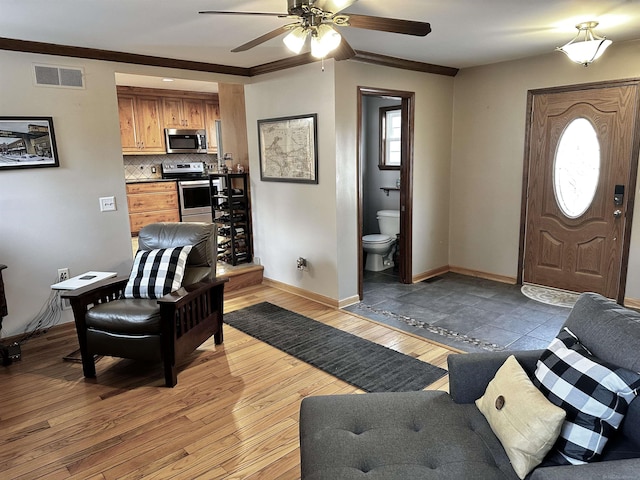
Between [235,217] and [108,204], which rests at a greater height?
[108,204]

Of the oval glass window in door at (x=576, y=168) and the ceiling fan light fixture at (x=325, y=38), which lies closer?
the ceiling fan light fixture at (x=325, y=38)

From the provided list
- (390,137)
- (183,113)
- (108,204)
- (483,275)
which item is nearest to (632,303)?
(483,275)

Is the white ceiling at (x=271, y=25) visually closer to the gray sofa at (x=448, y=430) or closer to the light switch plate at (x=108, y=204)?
the light switch plate at (x=108, y=204)

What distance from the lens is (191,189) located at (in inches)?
291

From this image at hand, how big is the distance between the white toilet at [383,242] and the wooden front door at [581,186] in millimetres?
1520

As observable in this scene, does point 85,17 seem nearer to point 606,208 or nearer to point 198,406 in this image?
point 198,406

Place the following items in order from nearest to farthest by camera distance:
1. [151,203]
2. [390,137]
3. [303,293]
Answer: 1. [303,293]
2. [390,137]
3. [151,203]

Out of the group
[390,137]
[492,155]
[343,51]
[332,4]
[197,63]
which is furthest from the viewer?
[390,137]

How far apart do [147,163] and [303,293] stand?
450 cm

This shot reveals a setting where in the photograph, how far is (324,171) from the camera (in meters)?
4.13

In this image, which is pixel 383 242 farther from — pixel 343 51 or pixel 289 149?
pixel 343 51

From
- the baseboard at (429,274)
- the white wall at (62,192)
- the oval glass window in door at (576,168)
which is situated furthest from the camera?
the baseboard at (429,274)

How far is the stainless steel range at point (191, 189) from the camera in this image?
732 cm

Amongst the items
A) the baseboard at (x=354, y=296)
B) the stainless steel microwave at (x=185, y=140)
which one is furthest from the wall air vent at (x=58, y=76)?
the stainless steel microwave at (x=185, y=140)
